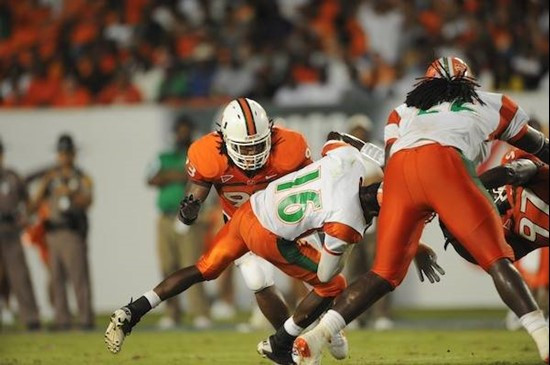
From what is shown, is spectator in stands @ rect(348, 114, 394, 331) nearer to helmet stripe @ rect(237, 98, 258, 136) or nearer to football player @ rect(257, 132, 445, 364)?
helmet stripe @ rect(237, 98, 258, 136)

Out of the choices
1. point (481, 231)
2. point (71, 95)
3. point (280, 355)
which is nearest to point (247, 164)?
point (280, 355)

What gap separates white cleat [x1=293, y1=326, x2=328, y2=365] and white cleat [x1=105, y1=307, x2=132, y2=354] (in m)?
1.39

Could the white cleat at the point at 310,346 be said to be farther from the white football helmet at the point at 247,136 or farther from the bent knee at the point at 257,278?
the white football helmet at the point at 247,136

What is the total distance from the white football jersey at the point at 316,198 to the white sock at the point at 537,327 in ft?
4.21

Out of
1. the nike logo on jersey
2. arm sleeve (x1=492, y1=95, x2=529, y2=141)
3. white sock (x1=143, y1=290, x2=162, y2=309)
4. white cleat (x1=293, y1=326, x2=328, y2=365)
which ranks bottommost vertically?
white cleat (x1=293, y1=326, x2=328, y2=365)

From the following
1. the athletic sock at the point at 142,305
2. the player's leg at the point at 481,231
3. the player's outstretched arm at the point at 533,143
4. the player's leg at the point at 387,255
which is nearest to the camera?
the player's leg at the point at 481,231

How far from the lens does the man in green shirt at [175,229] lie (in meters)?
13.8

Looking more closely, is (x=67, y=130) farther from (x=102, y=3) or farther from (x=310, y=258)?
(x=310, y=258)

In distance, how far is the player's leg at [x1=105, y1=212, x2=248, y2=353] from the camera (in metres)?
8.41

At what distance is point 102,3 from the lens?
59.5 feet

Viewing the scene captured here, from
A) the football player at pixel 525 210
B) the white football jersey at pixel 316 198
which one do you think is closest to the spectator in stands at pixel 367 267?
the football player at pixel 525 210

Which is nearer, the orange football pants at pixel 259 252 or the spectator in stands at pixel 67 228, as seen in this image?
the orange football pants at pixel 259 252

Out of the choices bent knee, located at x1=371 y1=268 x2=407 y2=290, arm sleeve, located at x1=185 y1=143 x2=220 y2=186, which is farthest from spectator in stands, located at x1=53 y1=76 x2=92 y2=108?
bent knee, located at x1=371 y1=268 x2=407 y2=290

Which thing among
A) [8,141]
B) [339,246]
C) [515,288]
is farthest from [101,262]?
[515,288]
